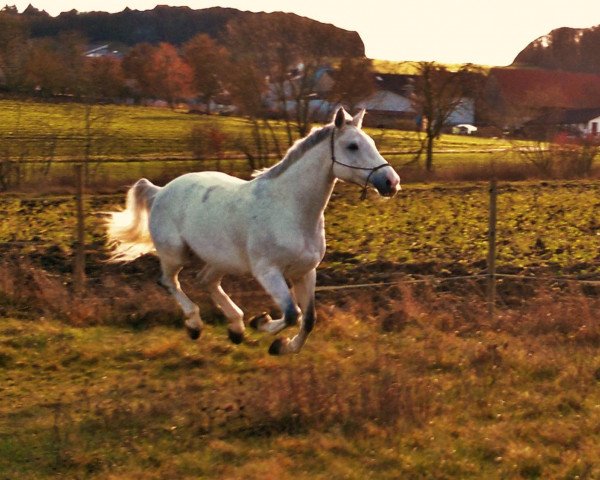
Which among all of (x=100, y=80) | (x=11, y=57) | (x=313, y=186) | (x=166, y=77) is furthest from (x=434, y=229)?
(x=166, y=77)

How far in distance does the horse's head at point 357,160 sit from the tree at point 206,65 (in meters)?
19.0

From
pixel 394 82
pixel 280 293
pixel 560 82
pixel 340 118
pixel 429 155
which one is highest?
pixel 560 82

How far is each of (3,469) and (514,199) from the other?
643 inches

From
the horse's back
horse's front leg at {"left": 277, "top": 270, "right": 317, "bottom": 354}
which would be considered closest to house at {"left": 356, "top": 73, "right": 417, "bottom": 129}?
the horse's back

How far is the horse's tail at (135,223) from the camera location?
8391 millimetres

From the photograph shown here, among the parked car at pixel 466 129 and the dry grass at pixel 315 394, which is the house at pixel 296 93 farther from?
the parked car at pixel 466 129

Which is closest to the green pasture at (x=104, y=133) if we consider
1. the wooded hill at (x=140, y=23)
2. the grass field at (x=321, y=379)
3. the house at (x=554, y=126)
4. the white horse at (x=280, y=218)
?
the house at (x=554, y=126)

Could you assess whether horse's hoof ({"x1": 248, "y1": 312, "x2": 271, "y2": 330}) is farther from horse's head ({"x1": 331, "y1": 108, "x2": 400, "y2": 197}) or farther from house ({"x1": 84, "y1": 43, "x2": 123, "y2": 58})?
house ({"x1": 84, "y1": 43, "x2": 123, "y2": 58})

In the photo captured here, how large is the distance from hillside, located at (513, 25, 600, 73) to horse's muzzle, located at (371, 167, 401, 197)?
6195 cm

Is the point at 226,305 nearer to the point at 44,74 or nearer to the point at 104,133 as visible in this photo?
the point at 104,133

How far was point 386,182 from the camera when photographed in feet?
19.9

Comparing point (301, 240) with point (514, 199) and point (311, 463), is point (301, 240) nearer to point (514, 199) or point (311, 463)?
point (311, 463)

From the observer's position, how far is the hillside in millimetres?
64500

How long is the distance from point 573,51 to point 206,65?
46.0m
